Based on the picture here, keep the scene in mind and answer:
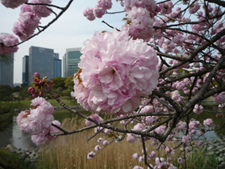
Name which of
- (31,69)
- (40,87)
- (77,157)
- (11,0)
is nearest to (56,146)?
(77,157)

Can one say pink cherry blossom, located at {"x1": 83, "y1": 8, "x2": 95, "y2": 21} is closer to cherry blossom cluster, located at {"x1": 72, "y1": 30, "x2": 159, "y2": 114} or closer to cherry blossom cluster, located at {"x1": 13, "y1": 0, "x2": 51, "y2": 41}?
cherry blossom cluster, located at {"x1": 13, "y1": 0, "x2": 51, "y2": 41}

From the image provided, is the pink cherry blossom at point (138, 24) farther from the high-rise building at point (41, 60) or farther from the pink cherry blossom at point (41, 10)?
the high-rise building at point (41, 60)

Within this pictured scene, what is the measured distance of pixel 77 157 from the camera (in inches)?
121

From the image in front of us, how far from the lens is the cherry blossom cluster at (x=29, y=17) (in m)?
1.31

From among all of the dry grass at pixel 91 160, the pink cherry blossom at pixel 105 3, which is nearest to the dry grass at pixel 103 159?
the dry grass at pixel 91 160

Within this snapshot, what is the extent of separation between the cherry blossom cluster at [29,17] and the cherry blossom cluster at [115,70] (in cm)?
99

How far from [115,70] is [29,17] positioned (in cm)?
114

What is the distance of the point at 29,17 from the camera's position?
1324 mm

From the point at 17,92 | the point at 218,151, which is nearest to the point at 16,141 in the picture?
the point at 17,92

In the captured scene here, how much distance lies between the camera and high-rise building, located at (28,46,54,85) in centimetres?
3828

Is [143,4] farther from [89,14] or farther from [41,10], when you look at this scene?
[89,14]

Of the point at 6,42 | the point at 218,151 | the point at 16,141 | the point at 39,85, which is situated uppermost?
the point at 6,42

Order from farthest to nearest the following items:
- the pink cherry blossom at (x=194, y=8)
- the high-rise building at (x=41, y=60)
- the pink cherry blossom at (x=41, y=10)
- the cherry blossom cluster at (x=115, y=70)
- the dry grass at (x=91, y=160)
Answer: the high-rise building at (x=41, y=60), the dry grass at (x=91, y=160), the pink cherry blossom at (x=194, y=8), the pink cherry blossom at (x=41, y=10), the cherry blossom cluster at (x=115, y=70)

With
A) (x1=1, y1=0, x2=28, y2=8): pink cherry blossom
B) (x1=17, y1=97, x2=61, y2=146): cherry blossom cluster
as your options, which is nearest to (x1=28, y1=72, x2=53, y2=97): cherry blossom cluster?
(x1=17, y1=97, x2=61, y2=146): cherry blossom cluster
